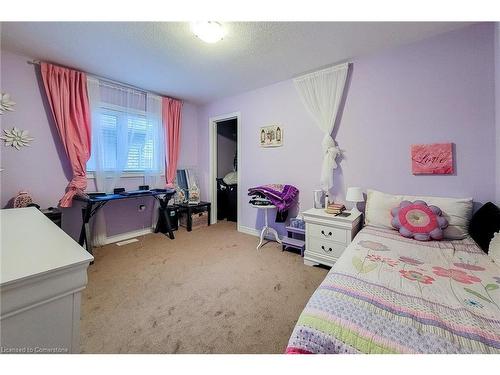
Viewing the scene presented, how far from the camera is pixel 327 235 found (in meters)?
2.28

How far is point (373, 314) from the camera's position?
882 mm

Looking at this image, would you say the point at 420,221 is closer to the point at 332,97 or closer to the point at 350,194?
the point at 350,194

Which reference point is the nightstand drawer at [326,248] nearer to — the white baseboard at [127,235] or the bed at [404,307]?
the bed at [404,307]

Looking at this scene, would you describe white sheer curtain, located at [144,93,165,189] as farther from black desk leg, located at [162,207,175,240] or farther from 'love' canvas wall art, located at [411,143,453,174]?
'love' canvas wall art, located at [411,143,453,174]

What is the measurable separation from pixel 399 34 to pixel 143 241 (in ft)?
13.0

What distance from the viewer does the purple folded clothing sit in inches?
110

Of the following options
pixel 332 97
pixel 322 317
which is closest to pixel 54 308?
pixel 322 317

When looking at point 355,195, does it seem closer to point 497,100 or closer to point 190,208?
point 497,100

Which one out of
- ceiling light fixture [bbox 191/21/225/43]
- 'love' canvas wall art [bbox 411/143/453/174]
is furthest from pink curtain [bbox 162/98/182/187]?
'love' canvas wall art [bbox 411/143/453/174]

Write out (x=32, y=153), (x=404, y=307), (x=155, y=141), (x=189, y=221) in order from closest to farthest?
(x=404, y=307), (x=32, y=153), (x=155, y=141), (x=189, y=221)

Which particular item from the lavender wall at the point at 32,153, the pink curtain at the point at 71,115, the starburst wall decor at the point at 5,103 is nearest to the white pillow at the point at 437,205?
the pink curtain at the point at 71,115

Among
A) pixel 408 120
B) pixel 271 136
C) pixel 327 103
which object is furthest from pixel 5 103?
pixel 408 120

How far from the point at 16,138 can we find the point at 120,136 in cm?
104

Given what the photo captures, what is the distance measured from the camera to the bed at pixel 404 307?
756 mm
